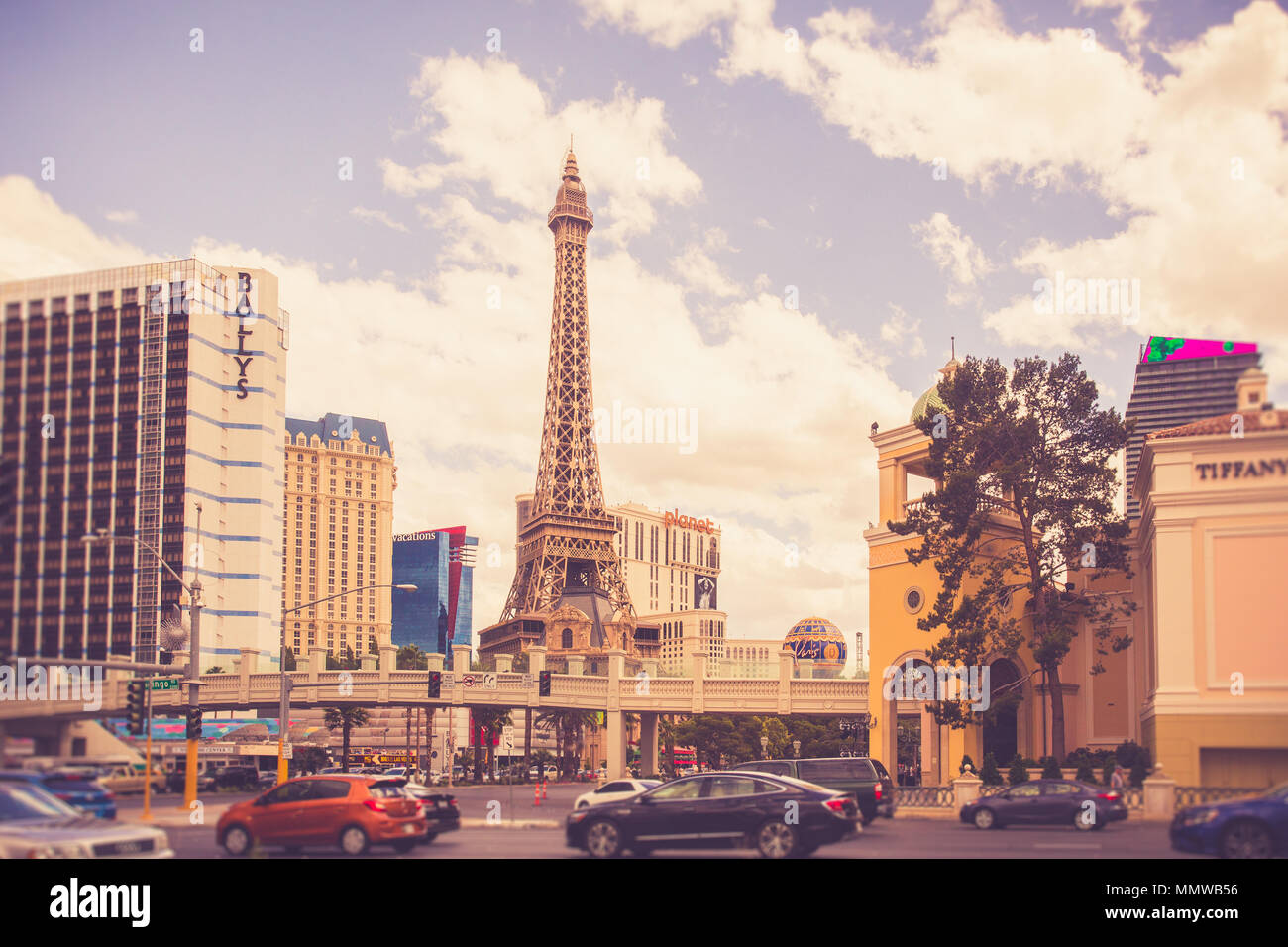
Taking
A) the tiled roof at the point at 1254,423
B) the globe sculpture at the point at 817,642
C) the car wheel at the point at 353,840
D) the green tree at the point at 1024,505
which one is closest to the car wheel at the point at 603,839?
the car wheel at the point at 353,840

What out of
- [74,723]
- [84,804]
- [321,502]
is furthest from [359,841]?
[321,502]

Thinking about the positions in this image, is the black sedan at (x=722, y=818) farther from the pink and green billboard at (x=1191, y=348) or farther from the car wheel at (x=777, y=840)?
the pink and green billboard at (x=1191, y=348)

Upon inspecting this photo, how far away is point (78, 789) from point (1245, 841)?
2314cm

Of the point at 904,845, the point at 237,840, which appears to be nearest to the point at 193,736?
the point at 237,840

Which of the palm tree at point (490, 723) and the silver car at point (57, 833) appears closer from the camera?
the silver car at point (57, 833)

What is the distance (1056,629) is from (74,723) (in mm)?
31807

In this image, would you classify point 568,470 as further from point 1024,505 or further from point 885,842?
point 885,842

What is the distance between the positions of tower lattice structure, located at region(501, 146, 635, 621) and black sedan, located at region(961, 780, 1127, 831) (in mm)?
88158

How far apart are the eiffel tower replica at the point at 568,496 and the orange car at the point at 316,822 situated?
93953 mm

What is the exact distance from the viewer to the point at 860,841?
27.1 meters

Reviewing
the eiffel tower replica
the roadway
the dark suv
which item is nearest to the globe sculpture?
the eiffel tower replica

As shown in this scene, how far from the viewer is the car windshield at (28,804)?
65.7ft

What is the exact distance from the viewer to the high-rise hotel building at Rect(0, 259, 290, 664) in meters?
30.1

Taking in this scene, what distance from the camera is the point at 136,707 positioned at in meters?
32.1
